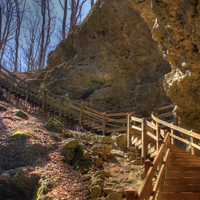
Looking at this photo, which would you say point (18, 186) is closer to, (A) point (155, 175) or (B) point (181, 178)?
(A) point (155, 175)

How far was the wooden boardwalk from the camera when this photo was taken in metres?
8.75

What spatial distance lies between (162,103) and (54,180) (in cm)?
1478

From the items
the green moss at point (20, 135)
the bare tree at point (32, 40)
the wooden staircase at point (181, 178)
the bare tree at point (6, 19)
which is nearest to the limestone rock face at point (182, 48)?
the wooden staircase at point (181, 178)

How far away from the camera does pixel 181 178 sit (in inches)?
377

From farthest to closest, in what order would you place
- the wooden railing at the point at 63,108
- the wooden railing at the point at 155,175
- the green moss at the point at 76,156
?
1. the wooden railing at the point at 63,108
2. the green moss at the point at 76,156
3. the wooden railing at the point at 155,175

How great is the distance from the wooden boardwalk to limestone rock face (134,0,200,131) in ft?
5.85

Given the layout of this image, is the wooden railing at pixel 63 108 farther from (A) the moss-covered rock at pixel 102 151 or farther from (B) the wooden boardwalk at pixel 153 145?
(A) the moss-covered rock at pixel 102 151

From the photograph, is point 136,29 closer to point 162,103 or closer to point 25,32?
point 162,103

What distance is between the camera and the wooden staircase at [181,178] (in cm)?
891

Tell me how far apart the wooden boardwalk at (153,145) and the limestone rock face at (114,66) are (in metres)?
3.21

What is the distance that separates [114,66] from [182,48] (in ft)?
41.7

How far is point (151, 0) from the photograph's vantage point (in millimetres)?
18016

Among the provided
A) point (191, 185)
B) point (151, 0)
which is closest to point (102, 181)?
point (191, 185)

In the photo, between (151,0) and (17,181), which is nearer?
(17,181)
